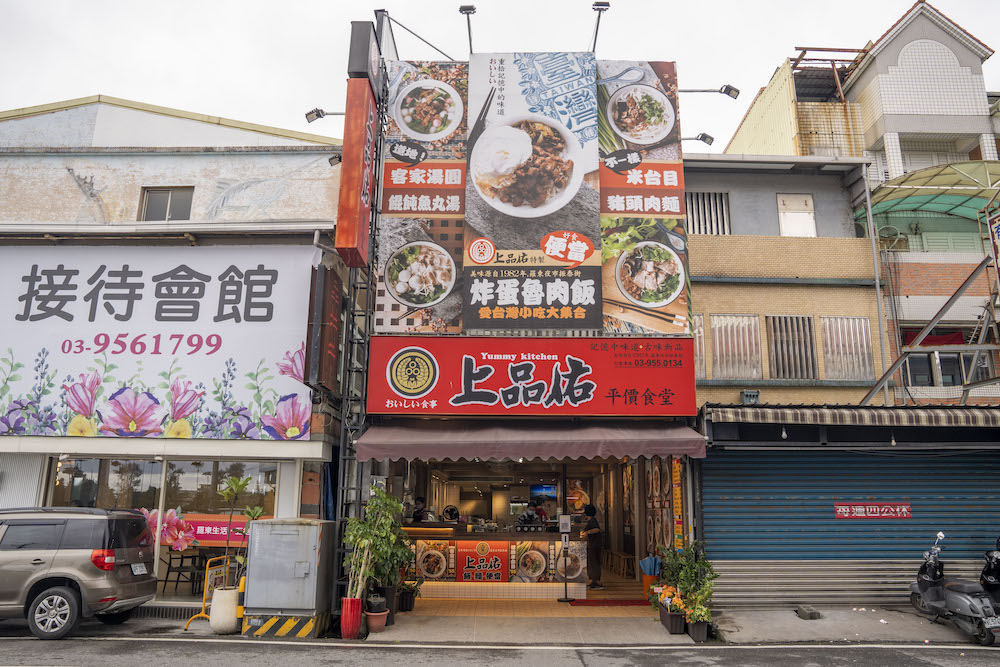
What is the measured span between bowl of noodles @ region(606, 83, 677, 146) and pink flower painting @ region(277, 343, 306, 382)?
787cm

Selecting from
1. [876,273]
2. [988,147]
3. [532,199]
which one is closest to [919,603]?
[876,273]

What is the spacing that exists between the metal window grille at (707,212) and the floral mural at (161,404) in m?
9.30

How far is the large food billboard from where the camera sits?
43.5ft

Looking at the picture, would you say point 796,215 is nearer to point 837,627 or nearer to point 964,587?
point 964,587

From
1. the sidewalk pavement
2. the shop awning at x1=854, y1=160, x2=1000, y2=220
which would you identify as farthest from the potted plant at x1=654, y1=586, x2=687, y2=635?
the shop awning at x1=854, y1=160, x2=1000, y2=220

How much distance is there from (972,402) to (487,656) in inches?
469

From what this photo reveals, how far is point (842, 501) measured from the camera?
1291cm

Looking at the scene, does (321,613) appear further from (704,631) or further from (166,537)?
(704,631)

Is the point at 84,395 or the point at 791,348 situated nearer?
the point at 84,395

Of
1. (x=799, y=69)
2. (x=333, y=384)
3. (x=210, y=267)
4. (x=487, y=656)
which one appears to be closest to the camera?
(x=487, y=656)

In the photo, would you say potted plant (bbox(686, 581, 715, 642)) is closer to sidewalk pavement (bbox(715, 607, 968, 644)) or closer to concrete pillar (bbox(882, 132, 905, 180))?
sidewalk pavement (bbox(715, 607, 968, 644))

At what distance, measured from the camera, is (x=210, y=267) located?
1359 centimetres

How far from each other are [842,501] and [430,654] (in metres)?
8.20

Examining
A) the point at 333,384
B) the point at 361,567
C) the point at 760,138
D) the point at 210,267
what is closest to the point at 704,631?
the point at 361,567
